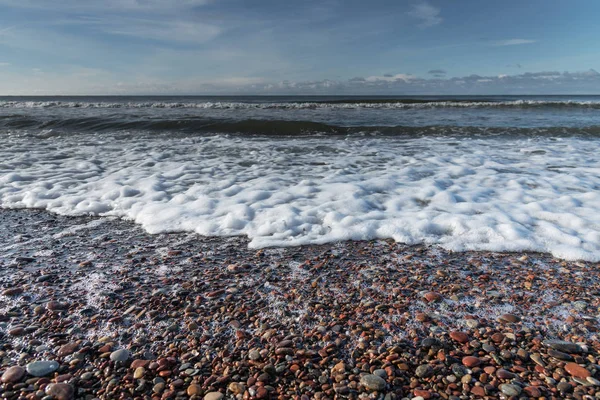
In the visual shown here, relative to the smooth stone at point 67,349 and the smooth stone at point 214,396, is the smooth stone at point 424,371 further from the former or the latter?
the smooth stone at point 67,349

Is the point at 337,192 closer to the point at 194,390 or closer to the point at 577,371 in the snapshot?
the point at 577,371

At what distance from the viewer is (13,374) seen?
172 centimetres

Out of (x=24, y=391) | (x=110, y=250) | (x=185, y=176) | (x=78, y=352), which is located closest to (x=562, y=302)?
(x=78, y=352)

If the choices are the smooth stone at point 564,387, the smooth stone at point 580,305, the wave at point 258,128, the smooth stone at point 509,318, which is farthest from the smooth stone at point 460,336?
the wave at point 258,128

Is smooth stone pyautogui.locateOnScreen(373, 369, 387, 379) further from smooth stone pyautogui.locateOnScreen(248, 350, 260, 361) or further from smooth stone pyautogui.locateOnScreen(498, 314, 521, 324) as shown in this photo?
smooth stone pyautogui.locateOnScreen(498, 314, 521, 324)

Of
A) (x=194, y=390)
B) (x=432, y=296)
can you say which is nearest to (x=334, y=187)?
(x=432, y=296)

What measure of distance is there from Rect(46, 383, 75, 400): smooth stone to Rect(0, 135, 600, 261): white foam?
180 centimetres

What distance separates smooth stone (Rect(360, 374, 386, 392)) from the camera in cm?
165

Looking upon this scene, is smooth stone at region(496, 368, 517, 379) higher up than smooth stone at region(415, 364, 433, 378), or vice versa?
smooth stone at region(415, 364, 433, 378)

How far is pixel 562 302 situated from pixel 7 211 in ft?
18.0

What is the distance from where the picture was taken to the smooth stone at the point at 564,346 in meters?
1.87

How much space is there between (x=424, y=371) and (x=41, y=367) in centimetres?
190

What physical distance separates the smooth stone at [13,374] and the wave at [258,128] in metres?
10.6

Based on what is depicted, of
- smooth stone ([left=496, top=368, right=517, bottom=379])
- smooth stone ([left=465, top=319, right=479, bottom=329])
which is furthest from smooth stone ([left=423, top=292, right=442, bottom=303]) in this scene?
smooth stone ([left=496, top=368, right=517, bottom=379])
